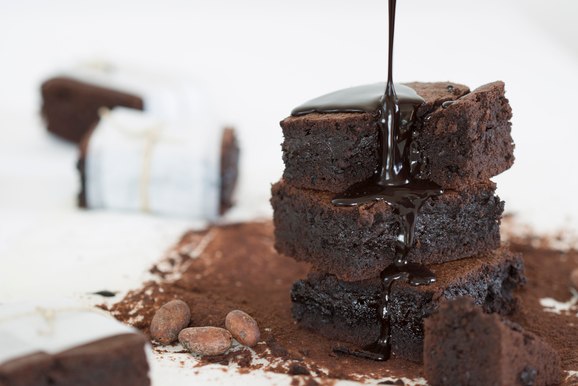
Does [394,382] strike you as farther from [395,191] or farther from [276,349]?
[395,191]

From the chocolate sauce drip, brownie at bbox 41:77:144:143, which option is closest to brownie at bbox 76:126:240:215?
brownie at bbox 41:77:144:143

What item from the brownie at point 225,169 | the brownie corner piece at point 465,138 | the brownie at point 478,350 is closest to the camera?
the brownie at point 478,350

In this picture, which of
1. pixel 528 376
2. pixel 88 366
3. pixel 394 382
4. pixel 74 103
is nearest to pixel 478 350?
pixel 528 376

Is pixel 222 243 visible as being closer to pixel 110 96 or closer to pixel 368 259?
pixel 368 259

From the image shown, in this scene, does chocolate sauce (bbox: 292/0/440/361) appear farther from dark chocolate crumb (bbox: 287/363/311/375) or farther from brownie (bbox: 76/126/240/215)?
brownie (bbox: 76/126/240/215)

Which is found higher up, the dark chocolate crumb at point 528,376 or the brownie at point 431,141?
the brownie at point 431,141

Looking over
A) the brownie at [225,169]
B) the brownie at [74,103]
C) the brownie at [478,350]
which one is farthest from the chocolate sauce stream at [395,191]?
the brownie at [74,103]

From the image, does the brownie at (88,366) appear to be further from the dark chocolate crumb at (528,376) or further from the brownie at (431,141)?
the dark chocolate crumb at (528,376)
